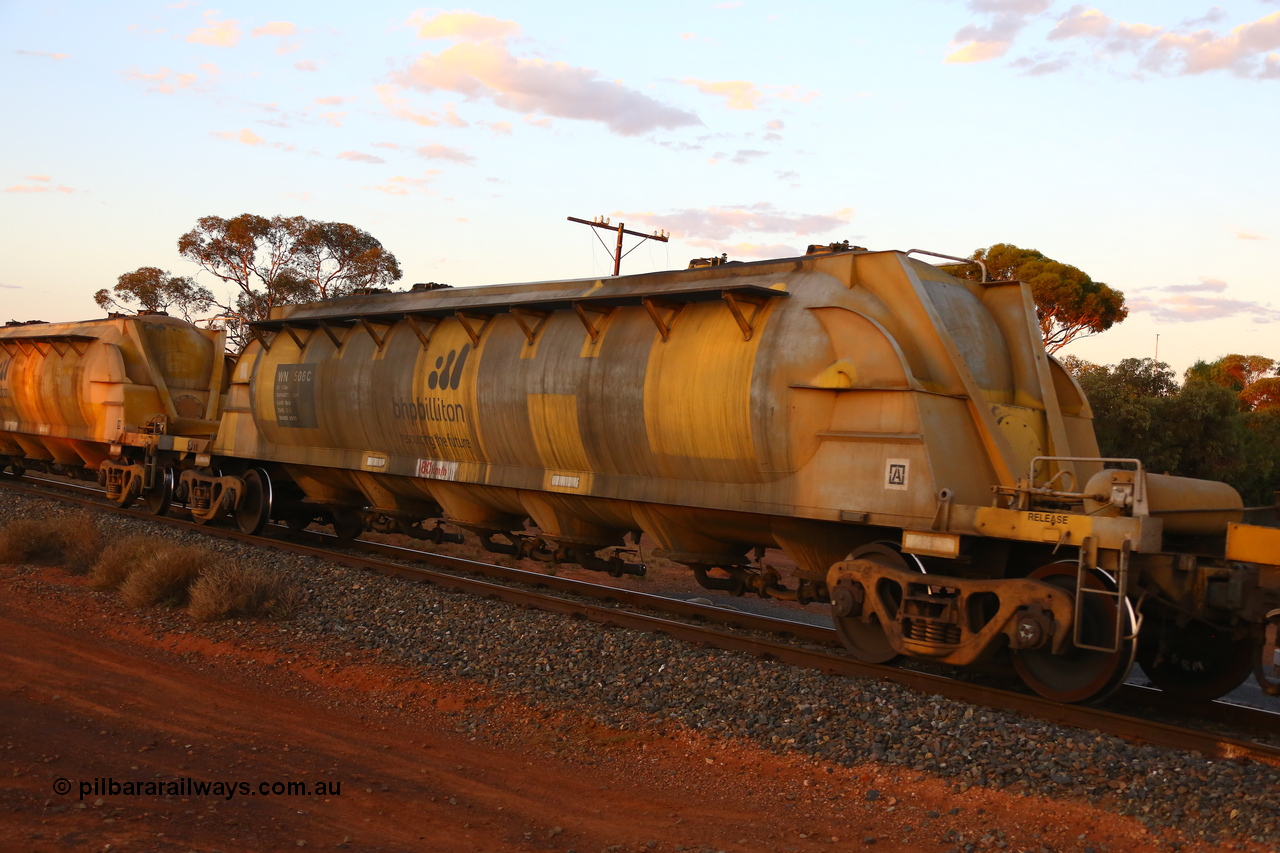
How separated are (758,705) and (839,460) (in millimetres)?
2221

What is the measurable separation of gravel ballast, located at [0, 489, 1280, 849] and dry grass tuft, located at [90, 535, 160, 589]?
1264mm

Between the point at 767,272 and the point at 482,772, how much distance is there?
566 centimetres

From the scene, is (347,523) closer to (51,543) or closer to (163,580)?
(51,543)

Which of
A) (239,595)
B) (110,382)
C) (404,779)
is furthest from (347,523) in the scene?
(404,779)

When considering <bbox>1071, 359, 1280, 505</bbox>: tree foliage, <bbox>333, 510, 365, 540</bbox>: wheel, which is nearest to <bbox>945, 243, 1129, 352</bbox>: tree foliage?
<bbox>1071, 359, 1280, 505</bbox>: tree foliage

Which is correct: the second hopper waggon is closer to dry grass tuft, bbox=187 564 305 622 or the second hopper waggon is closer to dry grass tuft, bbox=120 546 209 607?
dry grass tuft, bbox=187 564 305 622

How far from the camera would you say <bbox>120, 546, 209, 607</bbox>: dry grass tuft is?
10305mm

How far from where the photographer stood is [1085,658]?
24.3 ft

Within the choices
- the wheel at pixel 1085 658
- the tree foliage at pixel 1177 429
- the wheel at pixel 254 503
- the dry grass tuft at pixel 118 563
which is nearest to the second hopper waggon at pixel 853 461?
the wheel at pixel 1085 658

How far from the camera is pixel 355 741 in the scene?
6719 millimetres

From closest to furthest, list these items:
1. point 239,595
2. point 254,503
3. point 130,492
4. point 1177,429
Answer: point 239,595, point 254,503, point 130,492, point 1177,429

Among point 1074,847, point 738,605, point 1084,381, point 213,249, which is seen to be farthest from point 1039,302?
point 213,249

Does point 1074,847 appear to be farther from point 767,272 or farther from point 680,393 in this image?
point 767,272

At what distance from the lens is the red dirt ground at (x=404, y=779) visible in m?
5.13
